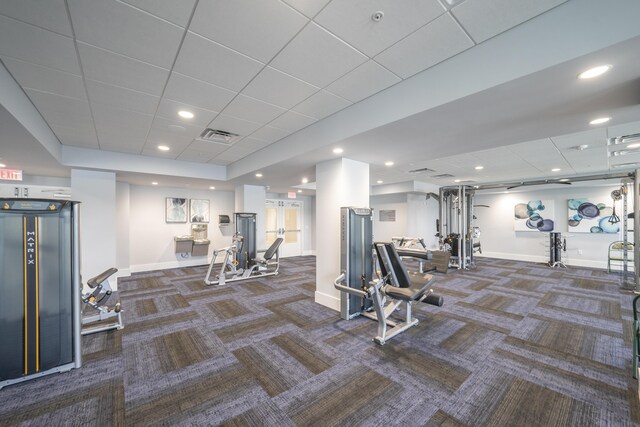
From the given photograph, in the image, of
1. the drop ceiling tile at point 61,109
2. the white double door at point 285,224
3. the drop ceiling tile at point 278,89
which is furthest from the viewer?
the white double door at point 285,224

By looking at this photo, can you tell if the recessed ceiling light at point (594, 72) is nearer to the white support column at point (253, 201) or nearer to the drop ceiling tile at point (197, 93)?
the drop ceiling tile at point (197, 93)

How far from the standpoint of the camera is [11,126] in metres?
2.70

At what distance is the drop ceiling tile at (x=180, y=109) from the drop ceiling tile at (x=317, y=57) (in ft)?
4.45

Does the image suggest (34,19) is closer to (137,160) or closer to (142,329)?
(142,329)

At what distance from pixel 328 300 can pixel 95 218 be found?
15.2ft

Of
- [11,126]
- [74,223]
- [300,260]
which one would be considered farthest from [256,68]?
[300,260]

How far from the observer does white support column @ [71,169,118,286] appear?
4.78 meters

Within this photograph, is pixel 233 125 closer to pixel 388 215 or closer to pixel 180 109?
pixel 180 109

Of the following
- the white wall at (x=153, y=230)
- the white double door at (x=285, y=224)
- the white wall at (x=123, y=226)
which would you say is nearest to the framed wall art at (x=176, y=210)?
the white wall at (x=153, y=230)

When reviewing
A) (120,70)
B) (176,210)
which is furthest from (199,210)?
(120,70)

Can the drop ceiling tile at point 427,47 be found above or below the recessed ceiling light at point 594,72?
above

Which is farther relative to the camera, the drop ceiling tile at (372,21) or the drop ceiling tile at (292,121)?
the drop ceiling tile at (292,121)

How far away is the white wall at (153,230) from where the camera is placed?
684cm

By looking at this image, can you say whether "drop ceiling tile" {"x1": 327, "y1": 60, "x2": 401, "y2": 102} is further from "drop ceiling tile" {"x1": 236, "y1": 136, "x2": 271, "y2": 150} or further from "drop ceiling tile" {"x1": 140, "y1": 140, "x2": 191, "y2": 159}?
"drop ceiling tile" {"x1": 140, "y1": 140, "x2": 191, "y2": 159}
